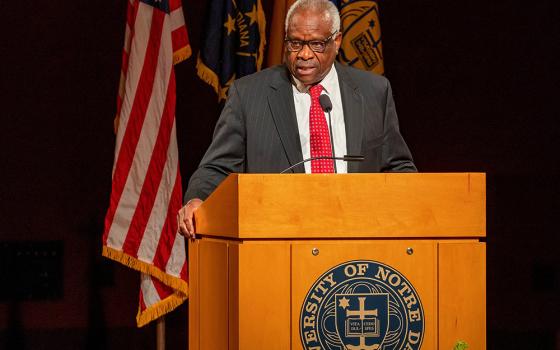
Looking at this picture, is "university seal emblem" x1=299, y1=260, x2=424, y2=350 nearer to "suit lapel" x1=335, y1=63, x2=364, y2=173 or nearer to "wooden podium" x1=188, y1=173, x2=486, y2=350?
"wooden podium" x1=188, y1=173, x2=486, y2=350

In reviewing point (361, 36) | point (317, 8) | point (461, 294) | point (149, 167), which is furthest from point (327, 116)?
point (361, 36)

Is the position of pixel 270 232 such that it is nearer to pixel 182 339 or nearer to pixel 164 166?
pixel 164 166

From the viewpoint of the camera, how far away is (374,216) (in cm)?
201

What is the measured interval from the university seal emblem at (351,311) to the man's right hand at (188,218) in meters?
0.61

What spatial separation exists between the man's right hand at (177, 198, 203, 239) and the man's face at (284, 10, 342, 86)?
1.87 ft

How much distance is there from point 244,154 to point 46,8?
2.27 m

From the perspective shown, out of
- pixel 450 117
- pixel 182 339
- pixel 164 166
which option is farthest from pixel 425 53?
pixel 182 339

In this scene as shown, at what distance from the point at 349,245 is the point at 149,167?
2.35m

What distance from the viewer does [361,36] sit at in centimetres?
444

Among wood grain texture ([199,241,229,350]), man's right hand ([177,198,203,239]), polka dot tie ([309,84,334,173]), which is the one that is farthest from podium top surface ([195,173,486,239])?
polka dot tie ([309,84,334,173])

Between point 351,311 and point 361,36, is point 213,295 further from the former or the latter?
point 361,36

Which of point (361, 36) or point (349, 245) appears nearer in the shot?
point (349, 245)

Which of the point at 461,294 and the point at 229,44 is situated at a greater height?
the point at 229,44

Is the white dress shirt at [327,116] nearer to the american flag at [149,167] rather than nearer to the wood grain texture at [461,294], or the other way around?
the wood grain texture at [461,294]
